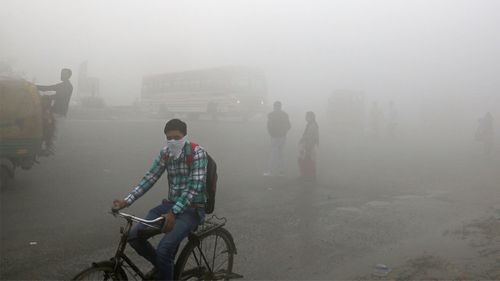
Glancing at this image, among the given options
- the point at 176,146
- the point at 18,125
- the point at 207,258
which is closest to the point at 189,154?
the point at 176,146

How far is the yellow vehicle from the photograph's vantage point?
296 inches

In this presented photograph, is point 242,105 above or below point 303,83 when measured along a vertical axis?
below

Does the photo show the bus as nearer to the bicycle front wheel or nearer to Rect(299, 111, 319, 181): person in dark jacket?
Rect(299, 111, 319, 181): person in dark jacket

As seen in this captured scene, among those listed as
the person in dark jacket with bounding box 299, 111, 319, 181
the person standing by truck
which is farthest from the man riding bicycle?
the person in dark jacket with bounding box 299, 111, 319, 181

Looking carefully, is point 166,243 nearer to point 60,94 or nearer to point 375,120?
point 60,94

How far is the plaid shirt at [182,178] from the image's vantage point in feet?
10.8

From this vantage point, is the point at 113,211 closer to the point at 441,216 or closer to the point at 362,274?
the point at 362,274

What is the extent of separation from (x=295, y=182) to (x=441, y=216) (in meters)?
3.52

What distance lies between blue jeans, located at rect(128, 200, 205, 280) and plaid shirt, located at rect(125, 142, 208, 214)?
83mm

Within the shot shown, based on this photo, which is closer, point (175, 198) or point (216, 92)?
point (175, 198)

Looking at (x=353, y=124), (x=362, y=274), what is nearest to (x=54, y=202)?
(x=362, y=274)

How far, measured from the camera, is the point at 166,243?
320 centimetres

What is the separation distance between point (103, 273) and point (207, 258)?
0.88m

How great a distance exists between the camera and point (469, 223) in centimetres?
654
